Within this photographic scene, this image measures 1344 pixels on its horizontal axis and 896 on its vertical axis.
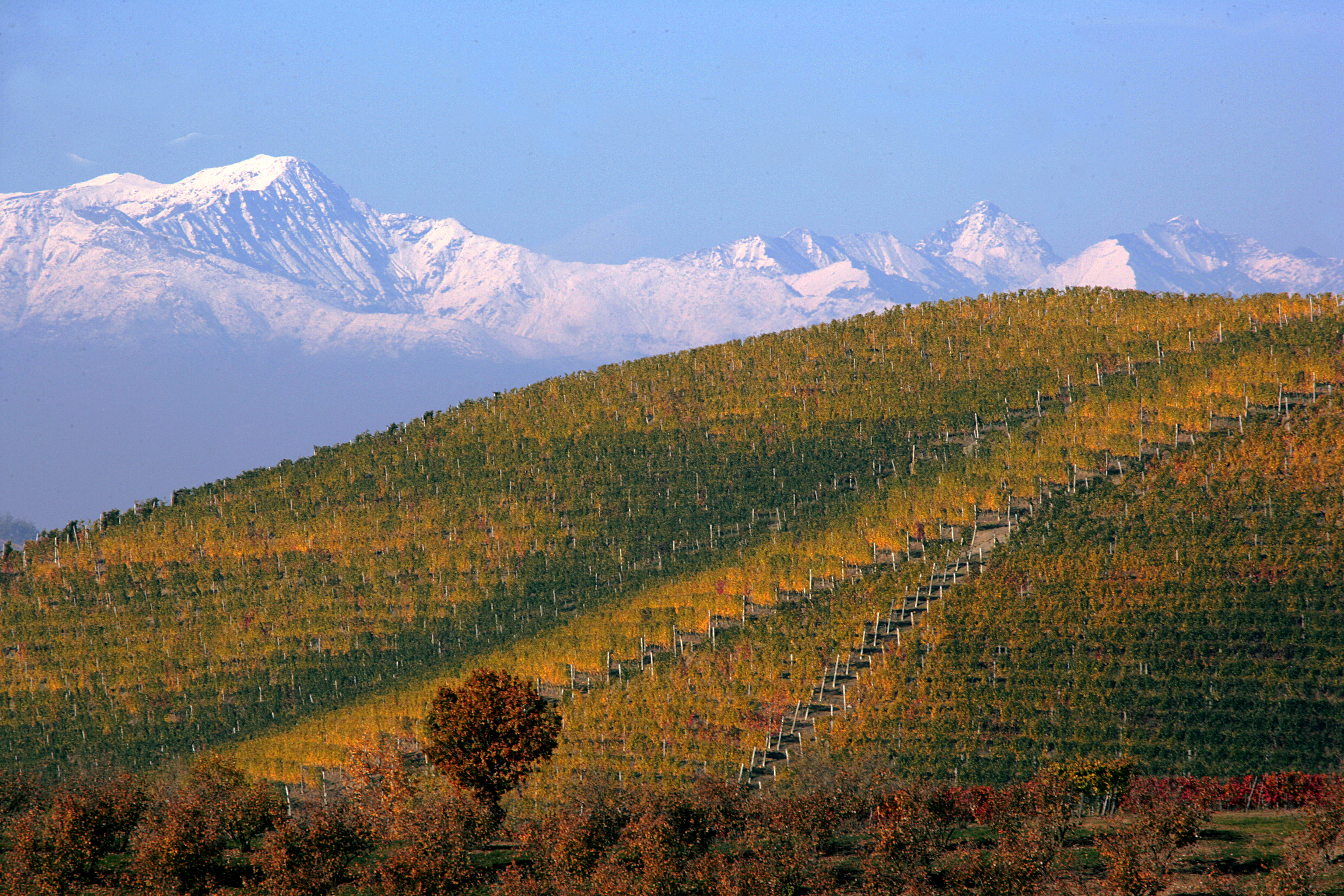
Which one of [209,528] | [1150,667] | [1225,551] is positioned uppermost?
[209,528]

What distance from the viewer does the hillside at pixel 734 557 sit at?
8588 centimetres

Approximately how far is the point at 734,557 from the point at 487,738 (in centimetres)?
5802

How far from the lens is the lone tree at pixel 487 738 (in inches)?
2682

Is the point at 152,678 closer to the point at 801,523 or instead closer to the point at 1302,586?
the point at 801,523

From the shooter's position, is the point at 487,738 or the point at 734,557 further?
the point at 734,557

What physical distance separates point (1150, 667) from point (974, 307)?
92341 millimetres

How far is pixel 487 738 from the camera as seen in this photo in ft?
225

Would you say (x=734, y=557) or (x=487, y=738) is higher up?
(x=734, y=557)

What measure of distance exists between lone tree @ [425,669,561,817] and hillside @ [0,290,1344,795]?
18.3 metres

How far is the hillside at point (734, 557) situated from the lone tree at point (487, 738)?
60.0ft

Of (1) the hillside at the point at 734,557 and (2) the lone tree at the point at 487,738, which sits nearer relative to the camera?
(2) the lone tree at the point at 487,738

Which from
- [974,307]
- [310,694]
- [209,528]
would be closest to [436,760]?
[310,694]

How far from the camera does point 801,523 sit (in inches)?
5002

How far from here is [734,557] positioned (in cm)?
12362
